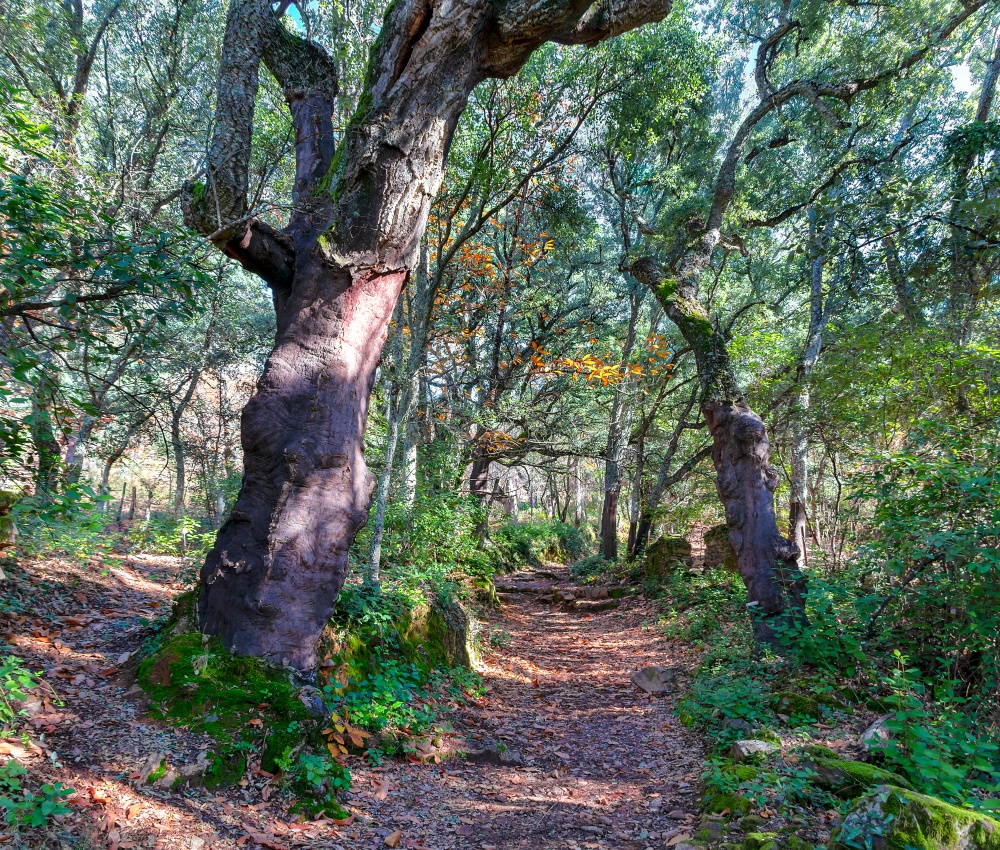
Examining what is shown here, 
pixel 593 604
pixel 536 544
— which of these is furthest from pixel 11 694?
pixel 536 544

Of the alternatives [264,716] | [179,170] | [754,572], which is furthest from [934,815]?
[179,170]

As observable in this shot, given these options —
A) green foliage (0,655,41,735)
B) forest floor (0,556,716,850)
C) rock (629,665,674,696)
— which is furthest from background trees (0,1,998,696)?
rock (629,665,674,696)

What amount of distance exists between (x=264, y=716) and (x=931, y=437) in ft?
20.5

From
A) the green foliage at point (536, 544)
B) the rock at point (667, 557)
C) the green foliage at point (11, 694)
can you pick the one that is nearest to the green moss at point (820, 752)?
the green foliage at point (11, 694)

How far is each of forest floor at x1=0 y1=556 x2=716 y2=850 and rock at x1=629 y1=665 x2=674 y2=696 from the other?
0.43ft

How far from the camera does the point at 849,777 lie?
10.7 ft

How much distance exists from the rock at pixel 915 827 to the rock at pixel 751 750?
1.59 m

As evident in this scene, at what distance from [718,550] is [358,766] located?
31.9 feet

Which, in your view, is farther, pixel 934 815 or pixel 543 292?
pixel 543 292

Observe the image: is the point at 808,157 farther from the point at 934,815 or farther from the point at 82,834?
the point at 82,834

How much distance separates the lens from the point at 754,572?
6824 millimetres

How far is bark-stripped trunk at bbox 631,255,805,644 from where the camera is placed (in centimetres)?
662

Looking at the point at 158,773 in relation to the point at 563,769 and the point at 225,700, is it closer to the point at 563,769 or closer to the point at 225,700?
the point at 225,700

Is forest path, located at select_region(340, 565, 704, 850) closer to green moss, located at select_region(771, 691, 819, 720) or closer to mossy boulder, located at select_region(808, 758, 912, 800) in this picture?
green moss, located at select_region(771, 691, 819, 720)
